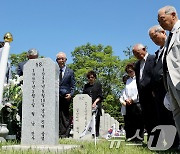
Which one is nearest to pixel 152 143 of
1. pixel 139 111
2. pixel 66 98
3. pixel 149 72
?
pixel 149 72

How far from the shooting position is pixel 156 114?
594cm

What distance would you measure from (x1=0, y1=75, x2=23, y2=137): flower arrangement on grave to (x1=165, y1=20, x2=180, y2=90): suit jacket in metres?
3.69

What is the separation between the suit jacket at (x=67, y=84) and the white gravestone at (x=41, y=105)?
3.32 metres

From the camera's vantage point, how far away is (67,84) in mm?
8703

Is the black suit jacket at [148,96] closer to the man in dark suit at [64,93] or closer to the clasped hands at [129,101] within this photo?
the clasped hands at [129,101]

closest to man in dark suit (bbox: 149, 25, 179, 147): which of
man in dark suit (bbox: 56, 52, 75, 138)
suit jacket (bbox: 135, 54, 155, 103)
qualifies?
suit jacket (bbox: 135, 54, 155, 103)

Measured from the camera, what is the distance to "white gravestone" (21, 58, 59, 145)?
5094mm

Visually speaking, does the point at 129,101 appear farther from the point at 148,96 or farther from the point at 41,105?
the point at 41,105

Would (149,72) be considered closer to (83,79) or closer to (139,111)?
(139,111)

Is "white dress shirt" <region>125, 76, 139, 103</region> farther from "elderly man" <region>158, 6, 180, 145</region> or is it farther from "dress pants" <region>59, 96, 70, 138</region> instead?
"elderly man" <region>158, 6, 180, 145</region>

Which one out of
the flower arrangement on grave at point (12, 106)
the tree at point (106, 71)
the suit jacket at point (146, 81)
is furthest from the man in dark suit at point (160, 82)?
the tree at point (106, 71)

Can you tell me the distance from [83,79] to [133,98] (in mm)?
28568

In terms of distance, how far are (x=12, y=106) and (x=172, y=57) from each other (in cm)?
381

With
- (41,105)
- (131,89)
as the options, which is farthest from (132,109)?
(41,105)
